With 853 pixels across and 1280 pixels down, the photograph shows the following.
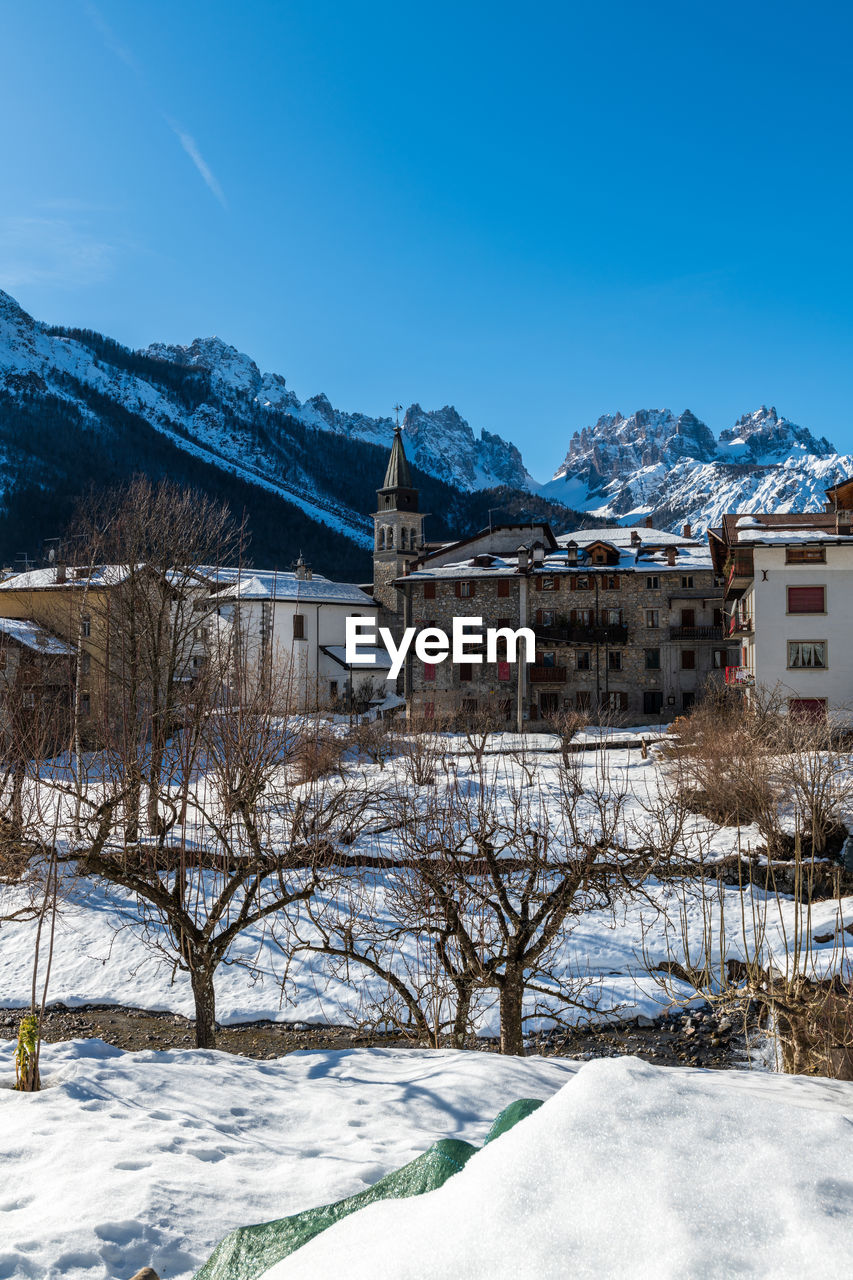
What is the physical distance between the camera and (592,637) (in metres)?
46.9

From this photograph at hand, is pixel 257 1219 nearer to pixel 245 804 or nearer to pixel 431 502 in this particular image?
pixel 245 804

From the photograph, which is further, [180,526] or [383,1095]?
[180,526]

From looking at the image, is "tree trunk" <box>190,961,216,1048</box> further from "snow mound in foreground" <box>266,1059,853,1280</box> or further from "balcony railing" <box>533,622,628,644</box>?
"balcony railing" <box>533,622,628,644</box>

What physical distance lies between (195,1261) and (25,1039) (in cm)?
441

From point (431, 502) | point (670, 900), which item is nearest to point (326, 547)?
point (431, 502)

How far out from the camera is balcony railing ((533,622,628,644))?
46656 mm

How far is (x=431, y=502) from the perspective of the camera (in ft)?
578

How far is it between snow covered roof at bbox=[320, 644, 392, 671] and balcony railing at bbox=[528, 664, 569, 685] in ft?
33.3

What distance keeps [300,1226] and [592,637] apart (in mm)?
44358

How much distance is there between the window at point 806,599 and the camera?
31.8 m

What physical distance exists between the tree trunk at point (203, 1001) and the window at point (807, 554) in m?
27.3

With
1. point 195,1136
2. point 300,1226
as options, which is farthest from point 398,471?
point 300,1226

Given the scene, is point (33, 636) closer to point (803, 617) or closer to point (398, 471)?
point (803, 617)


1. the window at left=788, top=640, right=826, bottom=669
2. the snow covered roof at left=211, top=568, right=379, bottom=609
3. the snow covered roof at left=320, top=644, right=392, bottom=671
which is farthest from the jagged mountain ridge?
the window at left=788, top=640, right=826, bottom=669
